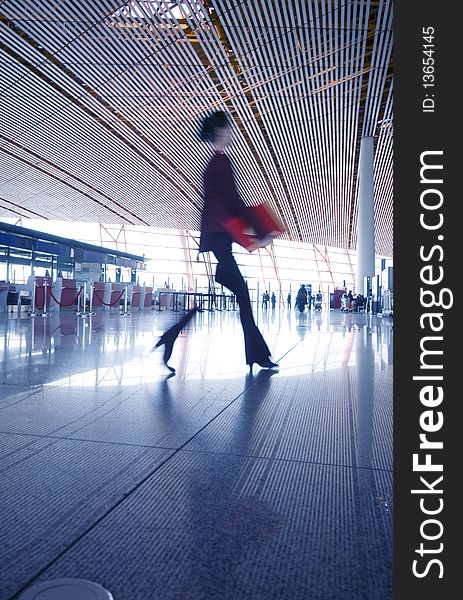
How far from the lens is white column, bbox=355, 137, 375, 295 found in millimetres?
16219

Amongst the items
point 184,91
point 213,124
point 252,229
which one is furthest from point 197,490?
point 184,91

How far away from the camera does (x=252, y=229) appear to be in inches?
131

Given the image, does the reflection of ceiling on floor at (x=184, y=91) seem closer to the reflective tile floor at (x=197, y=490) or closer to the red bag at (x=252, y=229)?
the red bag at (x=252, y=229)

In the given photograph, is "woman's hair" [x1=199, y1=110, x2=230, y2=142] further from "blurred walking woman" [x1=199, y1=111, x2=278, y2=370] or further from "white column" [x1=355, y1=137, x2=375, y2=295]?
"white column" [x1=355, y1=137, x2=375, y2=295]

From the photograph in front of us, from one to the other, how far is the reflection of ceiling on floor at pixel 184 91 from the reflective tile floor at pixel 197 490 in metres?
3.38

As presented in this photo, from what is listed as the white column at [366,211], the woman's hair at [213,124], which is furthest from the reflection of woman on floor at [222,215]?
the white column at [366,211]

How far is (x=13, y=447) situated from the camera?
5.20ft

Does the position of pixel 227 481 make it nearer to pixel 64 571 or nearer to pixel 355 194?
pixel 64 571

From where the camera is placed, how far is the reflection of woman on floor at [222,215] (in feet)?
10.4

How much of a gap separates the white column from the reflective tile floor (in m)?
14.7

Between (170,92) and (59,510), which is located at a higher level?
(170,92)

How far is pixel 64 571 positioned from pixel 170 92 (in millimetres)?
13707

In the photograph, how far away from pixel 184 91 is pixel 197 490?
13382 mm

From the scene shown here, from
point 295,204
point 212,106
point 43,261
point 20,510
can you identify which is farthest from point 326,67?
point 295,204
